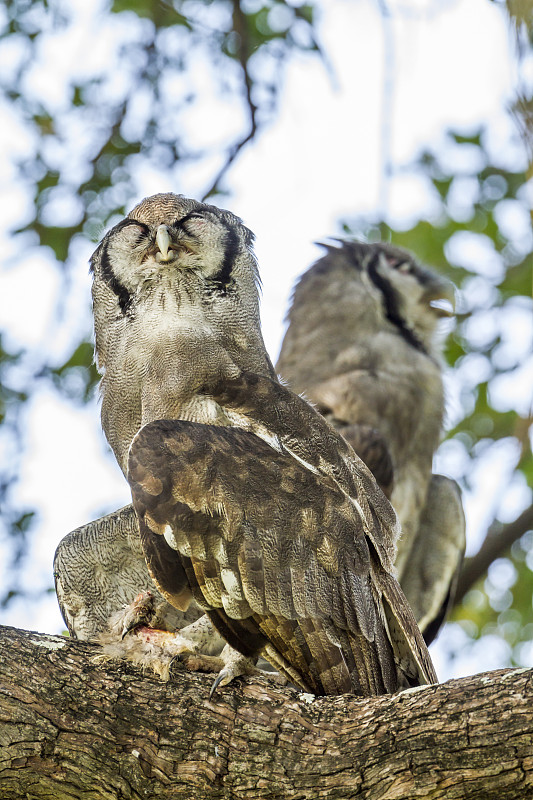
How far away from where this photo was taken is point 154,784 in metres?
3.04

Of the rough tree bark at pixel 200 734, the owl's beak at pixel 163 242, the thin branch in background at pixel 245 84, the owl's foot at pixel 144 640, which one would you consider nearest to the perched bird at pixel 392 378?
the thin branch in background at pixel 245 84

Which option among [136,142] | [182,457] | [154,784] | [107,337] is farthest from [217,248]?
[136,142]

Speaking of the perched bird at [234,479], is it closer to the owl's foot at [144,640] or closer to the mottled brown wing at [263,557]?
the mottled brown wing at [263,557]

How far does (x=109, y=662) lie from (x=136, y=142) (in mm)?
4230

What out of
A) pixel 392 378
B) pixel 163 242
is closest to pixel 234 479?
pixel 163 242

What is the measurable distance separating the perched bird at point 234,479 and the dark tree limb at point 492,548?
231 centimetres

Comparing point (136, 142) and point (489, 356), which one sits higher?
point (136, 142)

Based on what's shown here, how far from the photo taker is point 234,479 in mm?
3346

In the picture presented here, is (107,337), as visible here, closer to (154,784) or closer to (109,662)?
(109,662)

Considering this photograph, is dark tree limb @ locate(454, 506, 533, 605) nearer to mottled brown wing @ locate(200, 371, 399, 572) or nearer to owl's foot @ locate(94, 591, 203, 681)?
mottled brown wing @ locate(200, 371, 399, 572)

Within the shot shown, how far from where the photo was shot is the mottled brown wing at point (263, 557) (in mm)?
3230

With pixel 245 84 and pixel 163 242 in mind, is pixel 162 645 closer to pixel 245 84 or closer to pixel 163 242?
pixel 163 242

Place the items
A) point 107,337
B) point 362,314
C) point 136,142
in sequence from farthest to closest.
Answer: point 362,314 < point 136,142 < point 107,337

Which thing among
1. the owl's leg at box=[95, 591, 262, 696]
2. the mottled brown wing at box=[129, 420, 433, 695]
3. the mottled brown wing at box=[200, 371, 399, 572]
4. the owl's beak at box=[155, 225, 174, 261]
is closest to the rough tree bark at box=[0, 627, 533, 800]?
the owl's leg at box=[95, 591, 262, 696]
